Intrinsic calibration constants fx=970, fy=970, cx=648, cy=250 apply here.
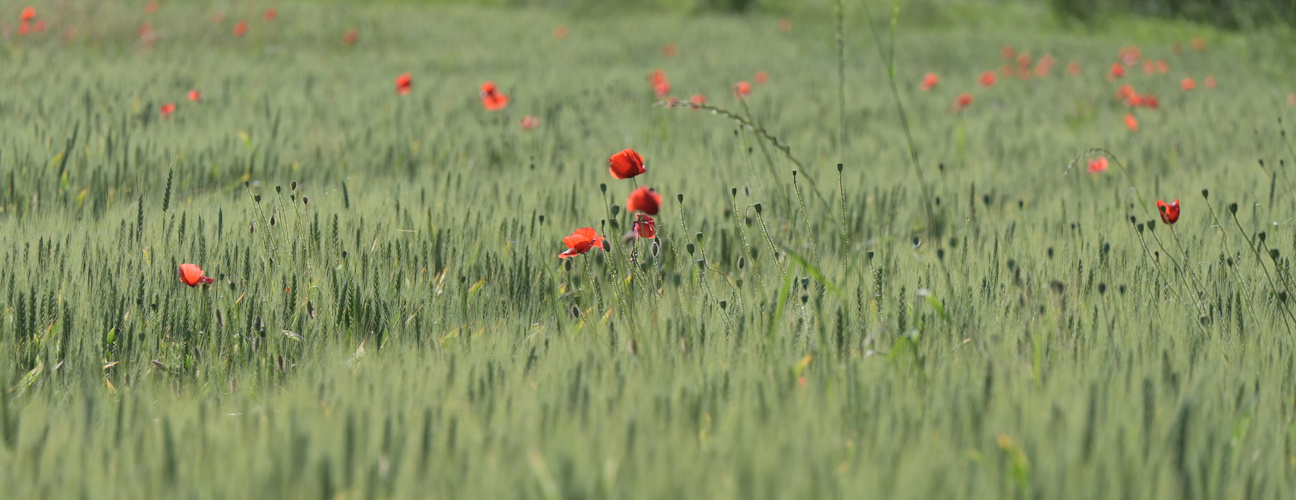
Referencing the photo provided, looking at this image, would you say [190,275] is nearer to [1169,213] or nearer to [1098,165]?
[1169,213]

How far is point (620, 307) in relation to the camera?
2049mm

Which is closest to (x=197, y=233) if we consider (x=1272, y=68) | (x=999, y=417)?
(x=999, y=417)

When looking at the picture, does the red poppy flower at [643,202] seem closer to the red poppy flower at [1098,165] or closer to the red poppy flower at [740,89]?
the red poppy flower at [740,89]

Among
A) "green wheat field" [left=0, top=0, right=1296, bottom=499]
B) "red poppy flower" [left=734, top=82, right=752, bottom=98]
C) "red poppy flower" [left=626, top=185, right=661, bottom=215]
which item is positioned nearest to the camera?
"green wheat field" [left=0, top=0, right=1296, bottom=499]

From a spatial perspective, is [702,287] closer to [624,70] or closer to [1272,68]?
[624,70]

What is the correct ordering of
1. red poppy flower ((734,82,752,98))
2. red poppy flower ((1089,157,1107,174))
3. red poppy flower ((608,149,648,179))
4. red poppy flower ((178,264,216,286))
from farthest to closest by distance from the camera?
red poppy flower ((1089,157,1107,174)) → red poppy flower ((734,82,752,98)) → red poppy flower ((608,149,648,179)) → red poppy flower ((178,264,216,286))

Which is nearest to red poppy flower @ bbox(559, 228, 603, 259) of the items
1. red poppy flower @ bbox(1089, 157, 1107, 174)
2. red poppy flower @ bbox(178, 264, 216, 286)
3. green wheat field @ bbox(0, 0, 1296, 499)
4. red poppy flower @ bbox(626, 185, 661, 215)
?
green wheat field @ bbox(0, 0, 1296, 499)

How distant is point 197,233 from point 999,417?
1873 mm

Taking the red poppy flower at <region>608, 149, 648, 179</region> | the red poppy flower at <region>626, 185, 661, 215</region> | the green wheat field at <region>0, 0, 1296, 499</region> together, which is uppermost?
the red poppy flower at <region>608, 149, 648, 179</region>

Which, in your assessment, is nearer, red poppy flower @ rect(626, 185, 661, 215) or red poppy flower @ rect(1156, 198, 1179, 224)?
red poppy flower @ rect(626, 185, 661, 215)

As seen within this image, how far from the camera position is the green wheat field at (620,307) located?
3.81ft

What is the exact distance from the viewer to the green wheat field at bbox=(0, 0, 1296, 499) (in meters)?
1.16

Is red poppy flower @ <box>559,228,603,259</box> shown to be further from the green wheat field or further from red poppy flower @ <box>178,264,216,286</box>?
red poppy flower @ <box>178,264,216,286</box>

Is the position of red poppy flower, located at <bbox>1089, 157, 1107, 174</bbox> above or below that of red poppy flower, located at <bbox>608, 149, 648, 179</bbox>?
below
